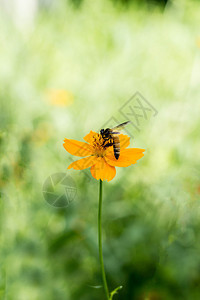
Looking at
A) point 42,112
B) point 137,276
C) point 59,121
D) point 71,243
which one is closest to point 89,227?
point 71,243

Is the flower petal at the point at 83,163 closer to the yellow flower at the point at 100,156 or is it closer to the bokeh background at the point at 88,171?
the yellow flower at the point at 100,156

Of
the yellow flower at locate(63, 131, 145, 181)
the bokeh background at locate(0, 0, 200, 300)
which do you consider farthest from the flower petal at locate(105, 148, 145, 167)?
the bokeh background at locate(0, 0, 200, 300)

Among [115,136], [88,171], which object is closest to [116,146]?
[115,136]

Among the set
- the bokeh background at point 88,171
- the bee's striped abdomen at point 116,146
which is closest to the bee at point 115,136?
the bee's striped abdomen at point 116,146

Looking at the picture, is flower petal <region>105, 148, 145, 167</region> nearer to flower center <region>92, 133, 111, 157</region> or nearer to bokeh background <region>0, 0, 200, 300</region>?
flower center <region>92, 133, 111, 157</region>

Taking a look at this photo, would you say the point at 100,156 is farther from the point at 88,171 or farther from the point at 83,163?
the point at 88,171

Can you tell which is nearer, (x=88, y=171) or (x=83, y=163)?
(x=83, y=163)

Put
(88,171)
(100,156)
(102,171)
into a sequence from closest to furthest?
(102,171), (100,156), (88,171)

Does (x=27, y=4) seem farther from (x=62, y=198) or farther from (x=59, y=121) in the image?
(x=62, y=198)
